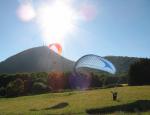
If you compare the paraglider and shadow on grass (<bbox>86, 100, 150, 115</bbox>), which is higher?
the paraglider

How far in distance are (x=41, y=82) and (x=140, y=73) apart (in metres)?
30.6

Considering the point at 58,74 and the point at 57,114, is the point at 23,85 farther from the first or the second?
the point at 57,114

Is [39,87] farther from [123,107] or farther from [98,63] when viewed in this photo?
[123,107]

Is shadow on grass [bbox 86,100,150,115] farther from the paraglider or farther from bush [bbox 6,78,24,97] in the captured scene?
bush [bbox 6,78,24,97]

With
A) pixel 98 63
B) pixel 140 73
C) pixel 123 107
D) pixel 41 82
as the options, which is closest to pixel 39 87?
pixel 41 82

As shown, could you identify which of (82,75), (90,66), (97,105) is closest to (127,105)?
(97,105)

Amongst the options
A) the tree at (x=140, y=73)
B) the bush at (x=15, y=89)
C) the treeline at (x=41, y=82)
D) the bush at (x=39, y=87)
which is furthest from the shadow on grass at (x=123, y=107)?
the bush at (x=39, y=87)

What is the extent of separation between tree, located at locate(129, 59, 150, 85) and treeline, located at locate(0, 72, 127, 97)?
9.70 metres

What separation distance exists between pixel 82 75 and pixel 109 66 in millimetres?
57175

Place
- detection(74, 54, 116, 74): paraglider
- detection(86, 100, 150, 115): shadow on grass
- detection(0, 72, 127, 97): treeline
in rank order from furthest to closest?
detection(0, 72, 127, 97): treeline, detection(74, 54, 116, 74): paraglider, detection(86, 100, 150, 115): shadow on grass

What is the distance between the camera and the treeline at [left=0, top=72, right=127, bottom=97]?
9894 centimetres

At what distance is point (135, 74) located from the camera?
88875 millimetres

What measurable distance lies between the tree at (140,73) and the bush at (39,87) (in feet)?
78.4

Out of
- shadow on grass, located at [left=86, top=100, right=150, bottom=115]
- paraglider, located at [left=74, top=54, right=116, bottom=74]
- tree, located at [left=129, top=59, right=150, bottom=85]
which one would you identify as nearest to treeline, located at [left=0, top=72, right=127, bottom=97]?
tree, located at [left=129, top=59, right=150, bottom=85]
